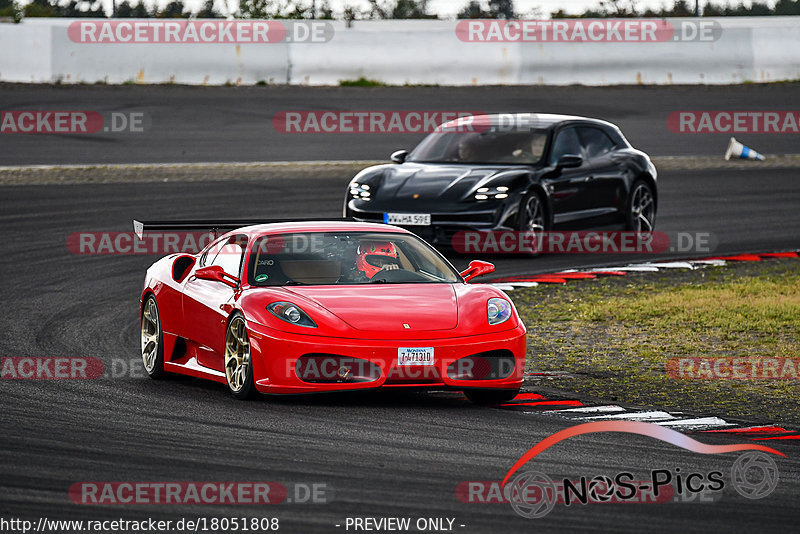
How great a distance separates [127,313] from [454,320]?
4879mm

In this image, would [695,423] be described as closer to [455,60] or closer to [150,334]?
[150,334]

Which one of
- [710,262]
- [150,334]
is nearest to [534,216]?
[710,262]

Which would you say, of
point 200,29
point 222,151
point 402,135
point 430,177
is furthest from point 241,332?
point 200,29

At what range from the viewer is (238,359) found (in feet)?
29.6

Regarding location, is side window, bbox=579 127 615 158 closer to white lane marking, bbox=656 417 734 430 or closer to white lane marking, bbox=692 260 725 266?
white lane marking, bbox=692 260 725 266

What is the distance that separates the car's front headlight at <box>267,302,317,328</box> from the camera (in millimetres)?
8727

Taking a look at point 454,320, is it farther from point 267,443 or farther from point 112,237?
point 112,237

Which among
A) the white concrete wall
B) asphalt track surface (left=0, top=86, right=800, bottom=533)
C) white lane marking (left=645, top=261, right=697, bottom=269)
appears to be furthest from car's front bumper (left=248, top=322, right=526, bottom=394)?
the white concrete wall

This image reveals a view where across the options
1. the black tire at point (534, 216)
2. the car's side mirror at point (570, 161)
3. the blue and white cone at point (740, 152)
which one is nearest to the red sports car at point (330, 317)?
the black tire at point (534, 216)

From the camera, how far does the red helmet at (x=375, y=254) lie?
9820mm

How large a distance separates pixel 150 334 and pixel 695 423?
4.04 metres

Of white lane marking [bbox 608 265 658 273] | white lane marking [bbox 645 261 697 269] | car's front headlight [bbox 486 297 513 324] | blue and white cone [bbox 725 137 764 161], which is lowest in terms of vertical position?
white lane marking [bbox 645 261 697 269]

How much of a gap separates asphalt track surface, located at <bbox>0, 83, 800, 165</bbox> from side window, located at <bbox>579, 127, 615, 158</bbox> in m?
7.27

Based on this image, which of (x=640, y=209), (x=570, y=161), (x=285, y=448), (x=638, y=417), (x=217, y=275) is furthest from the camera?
(x=640, y=209)
